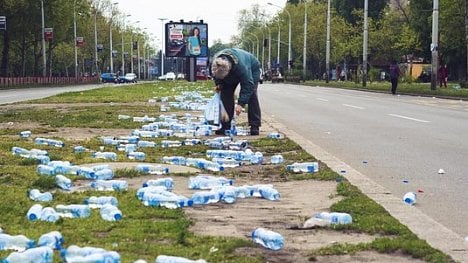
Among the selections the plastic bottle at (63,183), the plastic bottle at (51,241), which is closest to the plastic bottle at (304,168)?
the plastic bottle at (63,183)

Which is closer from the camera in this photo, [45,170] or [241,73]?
[45,170]

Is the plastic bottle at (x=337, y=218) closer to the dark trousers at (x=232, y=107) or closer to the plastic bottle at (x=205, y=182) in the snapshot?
the plastic bottle at (x=205, y=182)

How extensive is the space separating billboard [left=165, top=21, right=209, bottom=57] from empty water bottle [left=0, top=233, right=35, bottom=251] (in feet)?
214

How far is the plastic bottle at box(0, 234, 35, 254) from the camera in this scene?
475cm

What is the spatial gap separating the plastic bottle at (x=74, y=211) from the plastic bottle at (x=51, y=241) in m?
0.94

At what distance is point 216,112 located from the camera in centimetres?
1346

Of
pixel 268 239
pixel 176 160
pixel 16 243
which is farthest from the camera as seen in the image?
pixel 176 160

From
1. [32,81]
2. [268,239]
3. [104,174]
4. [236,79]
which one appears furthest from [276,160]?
[32,81]

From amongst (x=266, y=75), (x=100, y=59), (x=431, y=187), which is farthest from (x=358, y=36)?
(x=431, y=187)

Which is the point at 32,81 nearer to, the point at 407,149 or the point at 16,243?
the point at 407,149

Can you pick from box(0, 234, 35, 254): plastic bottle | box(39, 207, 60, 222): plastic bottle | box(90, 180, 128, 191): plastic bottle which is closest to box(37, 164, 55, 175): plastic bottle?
box(90, 180, 128, 191): plastic bottle

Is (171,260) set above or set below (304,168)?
above

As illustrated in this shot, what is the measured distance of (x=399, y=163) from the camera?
1012 centimetres

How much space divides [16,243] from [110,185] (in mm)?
2486
